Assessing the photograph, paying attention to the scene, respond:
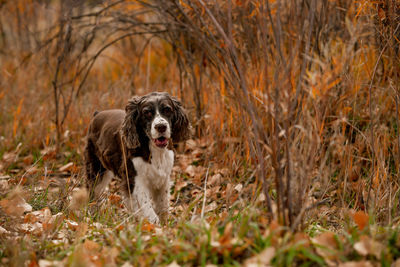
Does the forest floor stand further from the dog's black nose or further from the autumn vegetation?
the dog's black nose

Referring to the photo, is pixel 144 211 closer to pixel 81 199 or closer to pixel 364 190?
pixel 81 199

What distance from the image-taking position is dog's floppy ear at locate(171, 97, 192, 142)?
13.4 ft

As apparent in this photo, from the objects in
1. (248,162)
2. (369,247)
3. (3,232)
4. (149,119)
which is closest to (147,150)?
(149,119)

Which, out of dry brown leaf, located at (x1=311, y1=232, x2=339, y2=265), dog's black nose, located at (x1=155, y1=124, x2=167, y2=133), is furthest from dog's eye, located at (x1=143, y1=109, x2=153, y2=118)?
dry brown leaf, located at (x1=311, y1=232, x2=339, y2=265)

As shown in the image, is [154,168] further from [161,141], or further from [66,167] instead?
[66,167]

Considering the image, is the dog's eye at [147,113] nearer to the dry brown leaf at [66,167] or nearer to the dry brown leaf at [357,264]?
the dry brown leaf at [66,167]

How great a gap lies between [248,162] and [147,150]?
1189mm

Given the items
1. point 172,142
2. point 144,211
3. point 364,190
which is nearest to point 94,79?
point 172,142

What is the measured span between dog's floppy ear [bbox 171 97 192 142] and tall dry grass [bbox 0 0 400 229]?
1.41 feet

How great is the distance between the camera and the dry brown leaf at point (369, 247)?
2021mm

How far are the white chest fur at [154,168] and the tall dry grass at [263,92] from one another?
798 mm

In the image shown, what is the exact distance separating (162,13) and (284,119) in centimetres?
324

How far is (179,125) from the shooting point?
13.5 feet

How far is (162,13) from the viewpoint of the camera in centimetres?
503
